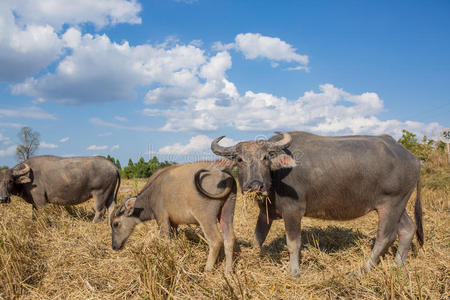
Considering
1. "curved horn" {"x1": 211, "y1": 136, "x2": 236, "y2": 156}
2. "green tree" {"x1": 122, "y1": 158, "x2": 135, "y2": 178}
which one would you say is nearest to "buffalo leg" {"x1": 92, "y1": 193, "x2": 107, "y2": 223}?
"curved horn" {"x1": 211, "y1": 136, "x2": 236, "y2": 156}

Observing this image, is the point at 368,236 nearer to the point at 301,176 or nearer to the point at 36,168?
the point at 301,176

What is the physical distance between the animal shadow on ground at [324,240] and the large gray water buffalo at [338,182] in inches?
27.7

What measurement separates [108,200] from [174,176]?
3.89m

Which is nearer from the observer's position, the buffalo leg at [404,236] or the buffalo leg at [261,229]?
the buffalo leg at [404,236]

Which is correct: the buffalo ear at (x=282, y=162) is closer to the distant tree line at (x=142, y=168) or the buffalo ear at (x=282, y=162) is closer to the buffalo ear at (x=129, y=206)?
the buffalo ear at (x=129, y=206)

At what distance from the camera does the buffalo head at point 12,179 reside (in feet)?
24.8

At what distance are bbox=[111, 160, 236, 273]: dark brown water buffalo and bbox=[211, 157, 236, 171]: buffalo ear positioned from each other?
0.04 metres

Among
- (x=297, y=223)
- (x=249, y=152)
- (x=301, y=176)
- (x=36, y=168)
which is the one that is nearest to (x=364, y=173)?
(x=301, y=176)

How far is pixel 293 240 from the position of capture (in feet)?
14.3

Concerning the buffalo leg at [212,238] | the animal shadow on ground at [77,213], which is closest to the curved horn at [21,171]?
the animal shadow on ground at [77,213]

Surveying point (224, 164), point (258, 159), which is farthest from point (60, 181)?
point (258, 159)

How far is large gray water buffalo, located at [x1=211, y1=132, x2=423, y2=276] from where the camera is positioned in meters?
4.39

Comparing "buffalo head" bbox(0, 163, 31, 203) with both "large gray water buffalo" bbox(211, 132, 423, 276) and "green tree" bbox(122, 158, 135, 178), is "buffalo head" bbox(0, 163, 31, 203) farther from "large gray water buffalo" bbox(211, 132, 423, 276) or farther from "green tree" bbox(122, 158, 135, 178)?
"green tree" bbox(122, 158, 135, 178)

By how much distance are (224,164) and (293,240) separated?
1.38 meters
